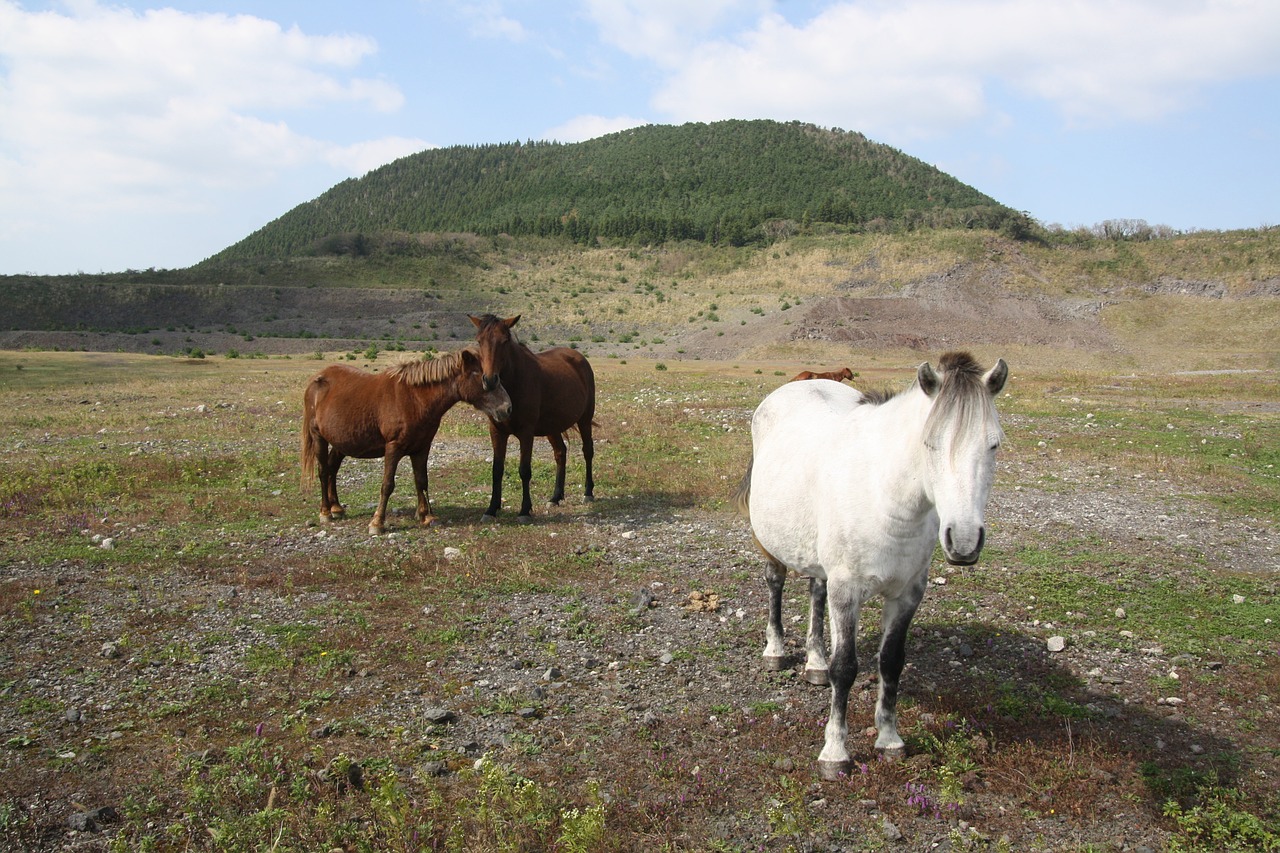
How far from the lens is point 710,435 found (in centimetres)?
1669

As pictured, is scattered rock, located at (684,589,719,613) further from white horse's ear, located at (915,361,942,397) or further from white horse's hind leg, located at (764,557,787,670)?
white horse's ear, located at (915,361,942,397)

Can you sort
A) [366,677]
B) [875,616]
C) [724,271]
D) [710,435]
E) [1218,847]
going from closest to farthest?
1. [1218,847]
2. [366,677]
3. [875,616]
4. [710,435]
5. [724,271]

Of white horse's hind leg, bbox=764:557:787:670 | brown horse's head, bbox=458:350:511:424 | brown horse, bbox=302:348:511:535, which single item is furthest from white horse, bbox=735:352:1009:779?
brown horse, bbox=302:348:511:535

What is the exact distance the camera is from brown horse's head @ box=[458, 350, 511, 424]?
10227 mm

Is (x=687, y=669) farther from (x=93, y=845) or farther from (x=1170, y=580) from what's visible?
(x=1170, y=580)

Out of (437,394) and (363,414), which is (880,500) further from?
(363,414)

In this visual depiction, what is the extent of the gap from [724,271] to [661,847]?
74.0 m

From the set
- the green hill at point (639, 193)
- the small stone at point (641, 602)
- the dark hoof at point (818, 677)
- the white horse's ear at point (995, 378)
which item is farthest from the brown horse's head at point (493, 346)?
the green hill at point (639, 193)

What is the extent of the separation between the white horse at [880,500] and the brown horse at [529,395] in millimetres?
5284

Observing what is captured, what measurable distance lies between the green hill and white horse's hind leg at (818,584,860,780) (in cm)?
7912

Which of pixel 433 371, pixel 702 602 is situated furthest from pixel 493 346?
pixel 702 602

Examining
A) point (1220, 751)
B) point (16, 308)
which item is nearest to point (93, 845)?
point (1220, 751)

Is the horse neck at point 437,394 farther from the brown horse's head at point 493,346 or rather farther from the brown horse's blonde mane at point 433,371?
the brown horse's head at point 493,346

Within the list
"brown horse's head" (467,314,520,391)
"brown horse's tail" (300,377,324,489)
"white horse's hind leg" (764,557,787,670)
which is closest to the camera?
"white horse's hind leg" (764,557,787,670)
